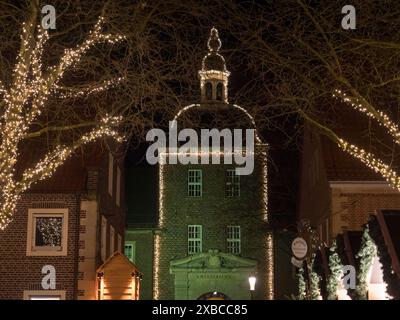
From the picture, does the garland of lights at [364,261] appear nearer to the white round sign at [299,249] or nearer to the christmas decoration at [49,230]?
the white round sign at [299,249]

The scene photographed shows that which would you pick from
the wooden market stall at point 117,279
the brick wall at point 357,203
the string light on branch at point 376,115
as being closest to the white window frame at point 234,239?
the brick wall at point 357,203

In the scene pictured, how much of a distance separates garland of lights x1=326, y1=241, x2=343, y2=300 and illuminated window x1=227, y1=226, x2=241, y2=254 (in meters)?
21.8

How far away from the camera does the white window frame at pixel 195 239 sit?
140ft

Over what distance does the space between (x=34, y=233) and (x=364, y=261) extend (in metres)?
15.5

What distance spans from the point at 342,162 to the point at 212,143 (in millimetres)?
11772

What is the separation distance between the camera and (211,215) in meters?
43.5

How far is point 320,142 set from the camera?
112 feet

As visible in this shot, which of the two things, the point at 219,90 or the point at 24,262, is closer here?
the point at 24,262

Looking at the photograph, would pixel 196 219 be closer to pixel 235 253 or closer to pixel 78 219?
pixel 235 253

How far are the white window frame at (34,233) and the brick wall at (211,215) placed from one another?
13.9 m

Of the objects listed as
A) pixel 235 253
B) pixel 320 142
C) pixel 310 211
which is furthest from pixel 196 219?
pixel 320 142

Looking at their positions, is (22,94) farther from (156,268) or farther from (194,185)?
(194,185)

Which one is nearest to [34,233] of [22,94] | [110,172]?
[110,172]

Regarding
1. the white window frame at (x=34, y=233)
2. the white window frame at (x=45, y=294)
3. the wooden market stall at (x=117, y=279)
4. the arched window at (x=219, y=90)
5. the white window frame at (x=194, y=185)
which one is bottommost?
the white window frame at (x=45, y=294)
